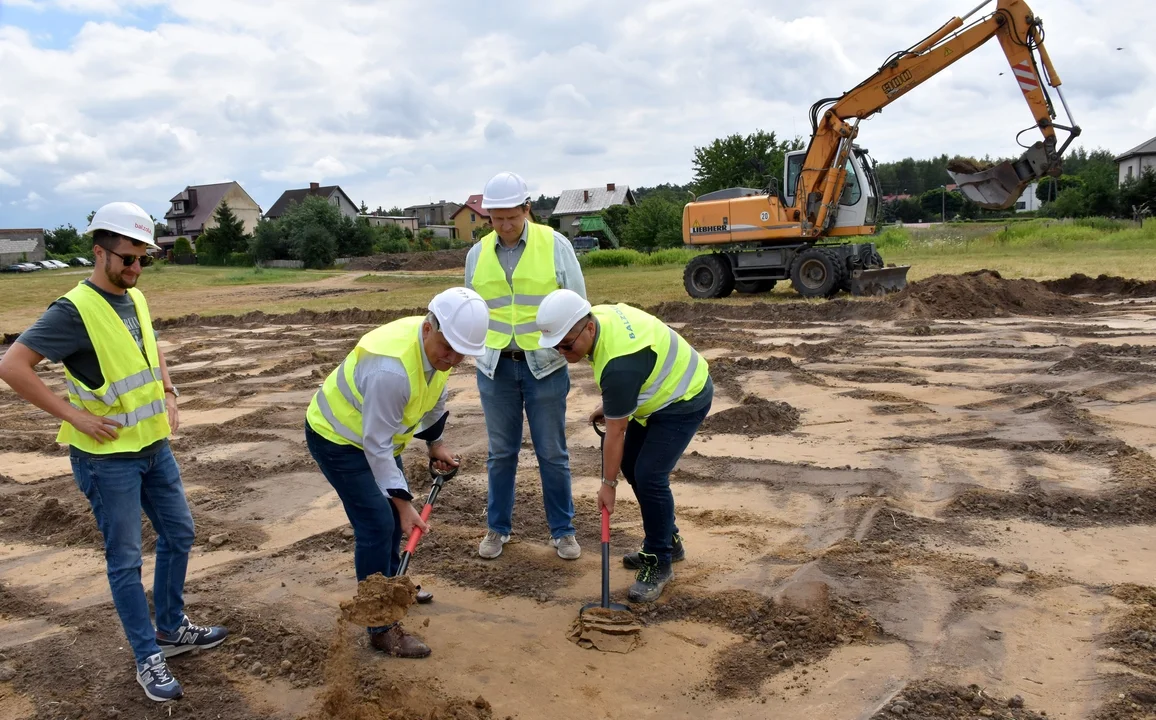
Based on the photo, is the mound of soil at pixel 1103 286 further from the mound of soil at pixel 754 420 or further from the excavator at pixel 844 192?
the mound of soil at pixel 754 420

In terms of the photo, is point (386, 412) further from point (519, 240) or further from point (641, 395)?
point (519, 240)

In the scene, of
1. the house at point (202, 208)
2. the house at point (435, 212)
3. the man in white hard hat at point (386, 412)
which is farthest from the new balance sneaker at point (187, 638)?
the house at point (435, 212)

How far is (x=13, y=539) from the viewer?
17.4 ft

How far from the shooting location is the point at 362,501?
11.5 ft

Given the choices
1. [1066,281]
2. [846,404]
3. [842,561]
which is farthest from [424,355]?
[1066,281]

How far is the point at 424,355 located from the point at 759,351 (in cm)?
807

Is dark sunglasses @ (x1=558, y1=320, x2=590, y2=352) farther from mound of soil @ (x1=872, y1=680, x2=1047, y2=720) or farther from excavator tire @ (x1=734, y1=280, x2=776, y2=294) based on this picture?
excavator tire @ (x1=734, y1=280, x2=776, y2=294)

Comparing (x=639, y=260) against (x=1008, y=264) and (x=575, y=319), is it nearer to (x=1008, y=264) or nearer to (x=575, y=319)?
(x=1008, y=264)

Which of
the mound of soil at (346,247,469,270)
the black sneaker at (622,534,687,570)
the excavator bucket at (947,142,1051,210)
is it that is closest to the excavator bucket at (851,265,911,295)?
the excavator bucket at (947,142,1051,210)

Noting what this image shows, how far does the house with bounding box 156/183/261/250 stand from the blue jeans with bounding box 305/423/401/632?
2878 inches

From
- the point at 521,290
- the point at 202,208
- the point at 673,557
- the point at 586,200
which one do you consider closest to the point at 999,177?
the point at 673,557

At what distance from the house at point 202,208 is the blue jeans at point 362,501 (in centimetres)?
7309

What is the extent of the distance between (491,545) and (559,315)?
1661 millimetres

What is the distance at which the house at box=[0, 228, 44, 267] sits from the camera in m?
56.4
